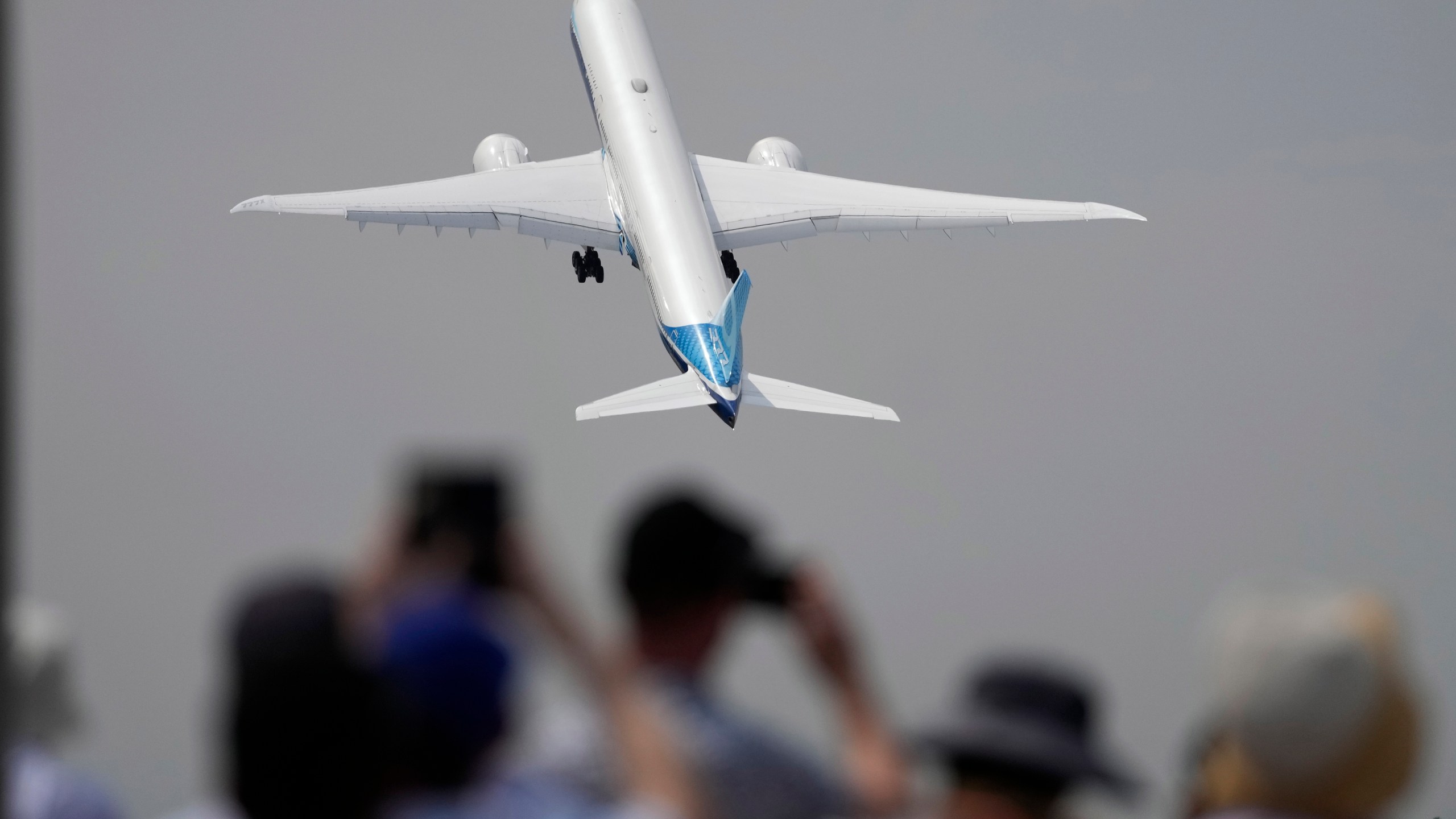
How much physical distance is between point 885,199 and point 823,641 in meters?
41.6

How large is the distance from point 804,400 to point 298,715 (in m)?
31.8

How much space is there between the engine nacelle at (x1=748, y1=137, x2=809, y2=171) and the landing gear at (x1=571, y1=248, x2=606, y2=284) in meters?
6.37

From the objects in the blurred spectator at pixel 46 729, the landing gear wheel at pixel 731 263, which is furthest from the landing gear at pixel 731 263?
the blurred spectator at pixel 46 729

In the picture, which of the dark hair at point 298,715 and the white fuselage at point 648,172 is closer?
the dark hair at point 298,715

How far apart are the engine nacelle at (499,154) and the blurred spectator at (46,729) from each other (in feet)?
137

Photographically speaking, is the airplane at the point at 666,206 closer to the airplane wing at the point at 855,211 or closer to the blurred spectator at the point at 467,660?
the airplane wing at the point at 855,211

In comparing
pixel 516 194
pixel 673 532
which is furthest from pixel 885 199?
pixel 673 532

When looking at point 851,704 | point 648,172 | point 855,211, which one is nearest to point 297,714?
point 851,704

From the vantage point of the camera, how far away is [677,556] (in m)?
7.06

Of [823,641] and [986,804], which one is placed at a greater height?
[823,641]

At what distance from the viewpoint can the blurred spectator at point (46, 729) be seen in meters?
7.27

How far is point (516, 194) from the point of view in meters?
46.4

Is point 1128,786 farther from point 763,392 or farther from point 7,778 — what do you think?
point 763,392

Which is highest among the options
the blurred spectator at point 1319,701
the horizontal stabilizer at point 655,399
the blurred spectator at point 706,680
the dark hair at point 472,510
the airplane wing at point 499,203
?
the airplane wing at point 499,203
